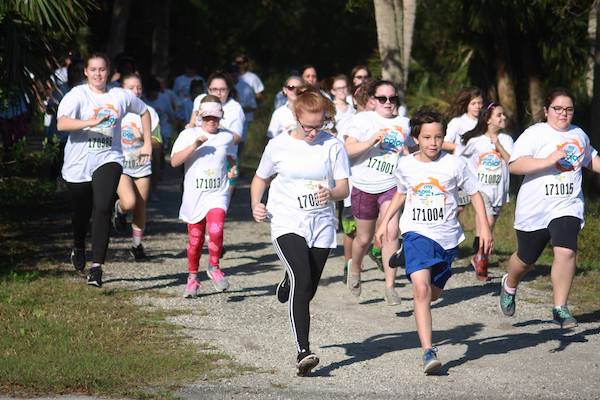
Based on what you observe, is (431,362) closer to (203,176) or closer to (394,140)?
(394,140)

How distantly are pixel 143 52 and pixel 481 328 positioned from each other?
29.9 m

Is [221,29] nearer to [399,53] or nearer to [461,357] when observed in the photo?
[399,53]

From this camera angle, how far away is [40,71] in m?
13.3

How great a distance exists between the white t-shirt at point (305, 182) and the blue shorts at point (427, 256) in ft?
1.71

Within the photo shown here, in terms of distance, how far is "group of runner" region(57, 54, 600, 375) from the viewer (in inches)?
346

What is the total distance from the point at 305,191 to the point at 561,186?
220cm

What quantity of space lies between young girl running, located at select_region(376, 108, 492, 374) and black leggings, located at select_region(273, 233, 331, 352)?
0.56 meters

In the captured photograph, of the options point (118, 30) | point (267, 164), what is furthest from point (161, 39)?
point (267, 164)

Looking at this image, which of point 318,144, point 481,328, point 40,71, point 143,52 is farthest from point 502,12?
point 143,52

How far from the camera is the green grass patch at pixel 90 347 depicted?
7941 millimetres

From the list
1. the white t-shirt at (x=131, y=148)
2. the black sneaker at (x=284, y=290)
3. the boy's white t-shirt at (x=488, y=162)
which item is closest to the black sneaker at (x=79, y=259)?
the white t-shirt at (x=131, y=148)

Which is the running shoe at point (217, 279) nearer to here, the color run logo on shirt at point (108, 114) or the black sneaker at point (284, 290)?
the color run logo on shirt at point (108, 114)

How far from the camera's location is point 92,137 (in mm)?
11609

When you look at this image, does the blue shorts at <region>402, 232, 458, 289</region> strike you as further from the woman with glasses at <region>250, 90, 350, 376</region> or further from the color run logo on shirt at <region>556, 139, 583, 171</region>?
the color run logo on shirt at <region>556, 139, 583, 171</region>
